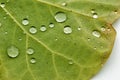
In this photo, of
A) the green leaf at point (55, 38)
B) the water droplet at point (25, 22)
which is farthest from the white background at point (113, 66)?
the water droplet at point (25, 22)

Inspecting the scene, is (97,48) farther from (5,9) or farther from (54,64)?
(5,9)

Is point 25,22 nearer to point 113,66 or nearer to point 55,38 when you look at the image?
point 55,38

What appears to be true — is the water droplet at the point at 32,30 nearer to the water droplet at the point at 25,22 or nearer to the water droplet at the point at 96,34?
the water droplet at the point at 25,22

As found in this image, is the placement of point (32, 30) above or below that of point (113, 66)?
above

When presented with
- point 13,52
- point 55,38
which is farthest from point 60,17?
point 13,52

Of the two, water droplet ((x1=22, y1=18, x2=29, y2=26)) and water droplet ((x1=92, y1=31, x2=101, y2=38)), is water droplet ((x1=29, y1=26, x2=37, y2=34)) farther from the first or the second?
water droplet ((x1=92, y1=31, x2=101, y2=38))

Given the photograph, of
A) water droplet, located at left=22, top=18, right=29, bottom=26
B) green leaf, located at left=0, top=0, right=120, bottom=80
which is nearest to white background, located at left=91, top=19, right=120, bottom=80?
green leaf, located at left=0, top=0, right=120, bottom=80
